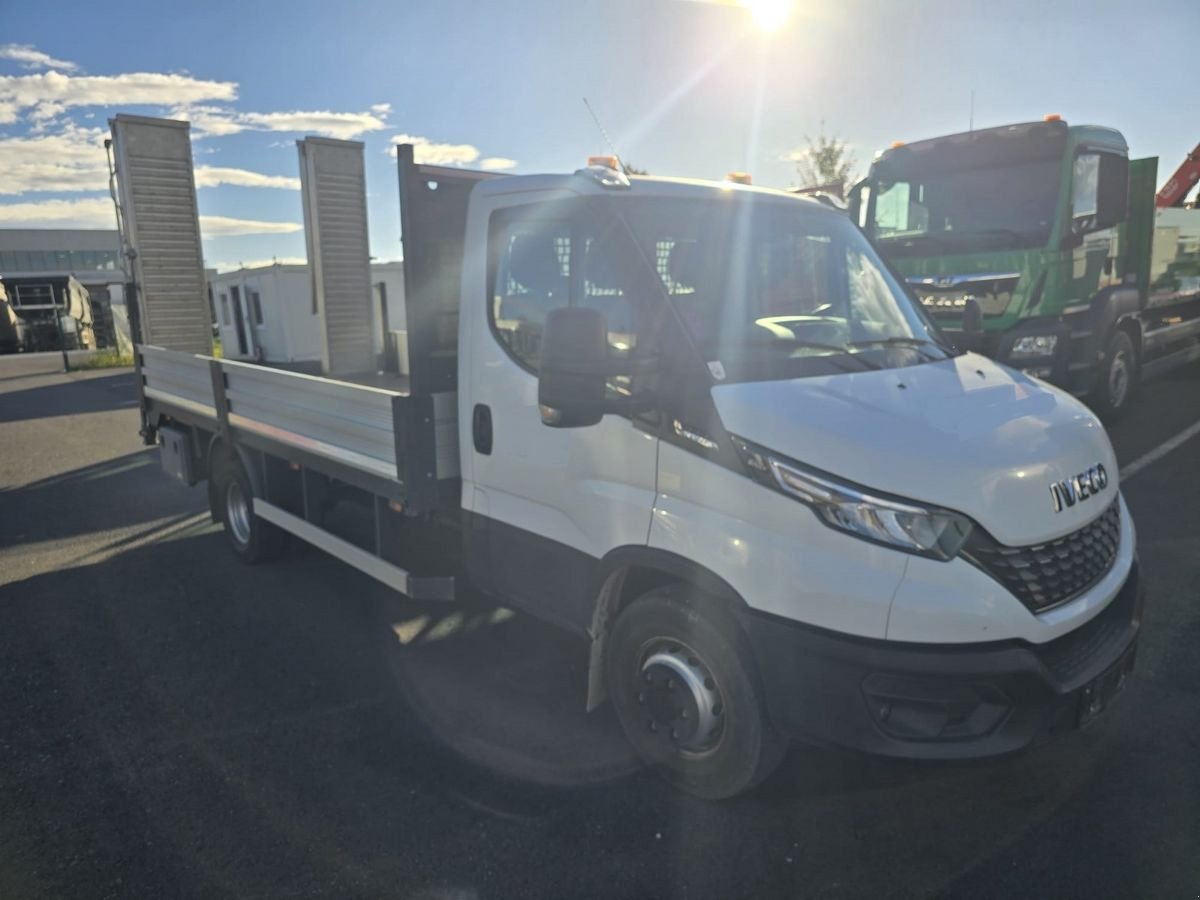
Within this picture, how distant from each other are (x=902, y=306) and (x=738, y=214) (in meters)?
0.93

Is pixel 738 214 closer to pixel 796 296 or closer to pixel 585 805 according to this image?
pixel 796 296

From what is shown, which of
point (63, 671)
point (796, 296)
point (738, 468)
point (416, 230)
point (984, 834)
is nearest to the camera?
point (738, 468)

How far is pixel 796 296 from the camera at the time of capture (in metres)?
3.50

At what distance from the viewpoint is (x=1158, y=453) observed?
7887 millimetres

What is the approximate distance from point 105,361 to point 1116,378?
26856 millimetres

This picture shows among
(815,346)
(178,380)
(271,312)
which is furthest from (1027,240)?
(271,312)

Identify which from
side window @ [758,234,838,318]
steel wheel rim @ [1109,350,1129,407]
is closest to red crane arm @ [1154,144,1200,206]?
steel wheel rim @ [1109,350,1129,407]

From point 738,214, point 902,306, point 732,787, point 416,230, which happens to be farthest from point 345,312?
point 732,787

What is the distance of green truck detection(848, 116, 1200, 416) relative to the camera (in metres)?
7.87

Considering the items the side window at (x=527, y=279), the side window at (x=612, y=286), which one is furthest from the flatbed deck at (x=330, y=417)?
the side window at (x=612, y=286)

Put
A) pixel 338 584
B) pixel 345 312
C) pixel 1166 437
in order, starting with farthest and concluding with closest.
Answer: pixel 1166 437, pixel 345 312, pixel 338 584

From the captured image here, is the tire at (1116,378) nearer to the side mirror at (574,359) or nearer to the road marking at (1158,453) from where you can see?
the road marking at (1158,453)

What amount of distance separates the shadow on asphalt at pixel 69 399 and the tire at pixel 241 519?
28.8ft

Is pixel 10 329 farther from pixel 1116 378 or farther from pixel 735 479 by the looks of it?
pixel 735 479
